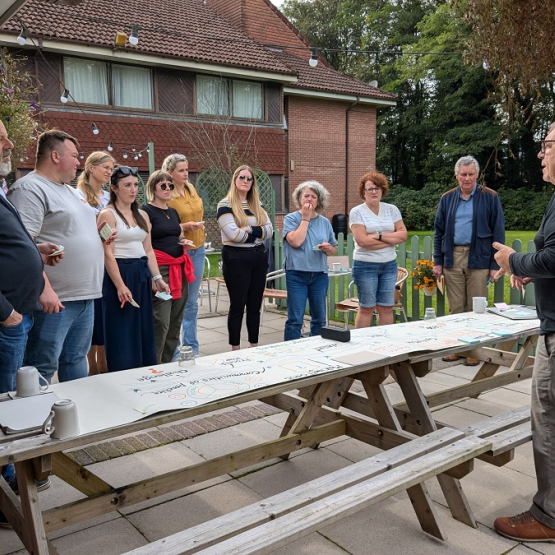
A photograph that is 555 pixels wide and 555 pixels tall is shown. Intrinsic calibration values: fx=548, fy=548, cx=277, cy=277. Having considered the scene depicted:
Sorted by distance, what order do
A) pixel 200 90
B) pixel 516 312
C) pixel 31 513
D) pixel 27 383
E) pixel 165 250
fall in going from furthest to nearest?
pixel 200 90
pixel 165 250
pixel 516 312
pixel 27 383
pixel 31 513

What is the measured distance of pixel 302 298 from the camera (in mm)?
4961

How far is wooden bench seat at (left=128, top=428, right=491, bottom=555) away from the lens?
1672 mm

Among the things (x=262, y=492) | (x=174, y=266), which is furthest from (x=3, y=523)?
(x=174, y=266)

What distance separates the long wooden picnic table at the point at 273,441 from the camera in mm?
1837

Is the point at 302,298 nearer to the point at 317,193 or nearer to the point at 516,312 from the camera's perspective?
the point at 317,193

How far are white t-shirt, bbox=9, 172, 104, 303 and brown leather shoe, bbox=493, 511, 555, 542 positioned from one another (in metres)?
2.48

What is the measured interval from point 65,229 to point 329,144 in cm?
1715

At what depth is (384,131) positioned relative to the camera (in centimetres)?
3234

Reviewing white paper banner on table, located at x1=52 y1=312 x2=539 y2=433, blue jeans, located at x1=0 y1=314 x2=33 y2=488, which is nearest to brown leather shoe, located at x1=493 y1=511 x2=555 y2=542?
white paper banner on table, located at x1=52 y1=312 x2=539 y2=433

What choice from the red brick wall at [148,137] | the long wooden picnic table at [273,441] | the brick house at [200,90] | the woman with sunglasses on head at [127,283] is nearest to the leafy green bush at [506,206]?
the brick house at [200,90]

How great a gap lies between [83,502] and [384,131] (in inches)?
1279

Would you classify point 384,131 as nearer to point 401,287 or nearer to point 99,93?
point 99,93

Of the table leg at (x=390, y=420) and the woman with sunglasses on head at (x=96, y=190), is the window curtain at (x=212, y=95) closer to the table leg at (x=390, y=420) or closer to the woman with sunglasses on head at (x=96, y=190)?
the woman with sunglasses on head at (x=96, y=190)

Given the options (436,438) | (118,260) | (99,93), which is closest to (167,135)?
(99,93)
